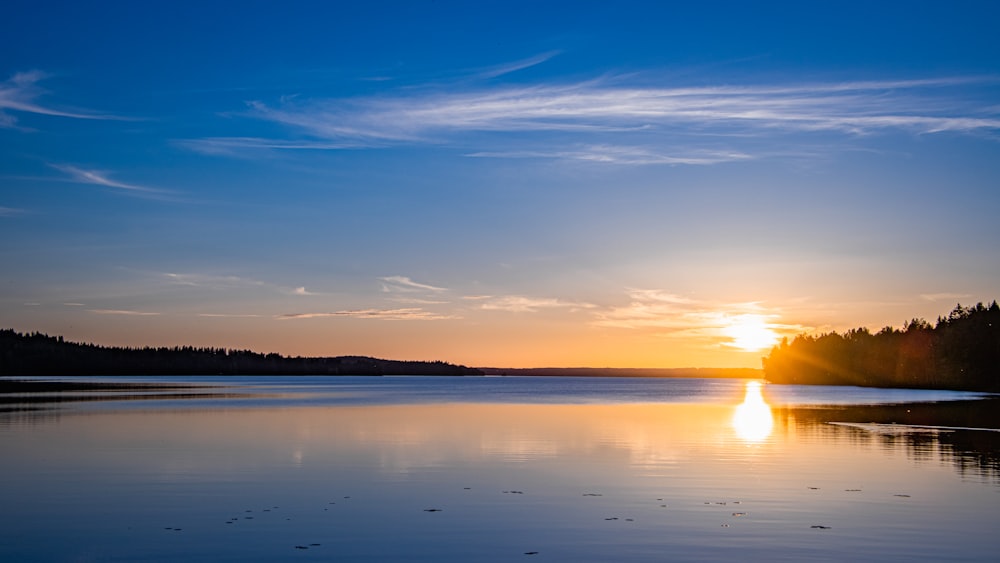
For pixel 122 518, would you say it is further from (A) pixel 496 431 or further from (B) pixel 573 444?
(A) pixel 496 431

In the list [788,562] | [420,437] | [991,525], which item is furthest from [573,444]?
[788,562]

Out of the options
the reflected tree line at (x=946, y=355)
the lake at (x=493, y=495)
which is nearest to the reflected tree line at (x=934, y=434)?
the lake at (x=493, y=495)

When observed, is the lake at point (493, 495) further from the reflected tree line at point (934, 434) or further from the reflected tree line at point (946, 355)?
the reflected tree line at point (946, 355)

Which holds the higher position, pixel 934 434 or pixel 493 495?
pixel 934 434

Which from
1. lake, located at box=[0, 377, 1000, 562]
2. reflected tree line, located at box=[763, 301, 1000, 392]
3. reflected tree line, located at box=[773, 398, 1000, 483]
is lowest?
lake, located at box=[0, 377, 1000, 562]

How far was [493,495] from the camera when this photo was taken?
26.0 metres

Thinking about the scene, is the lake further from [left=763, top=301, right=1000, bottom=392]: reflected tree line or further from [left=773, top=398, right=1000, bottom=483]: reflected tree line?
[left=763, top=301, right=1000, bottom=392]: reflected tree line

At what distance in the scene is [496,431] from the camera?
2025 inches

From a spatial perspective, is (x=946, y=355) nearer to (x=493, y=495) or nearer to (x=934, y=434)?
(x=934, y=434)

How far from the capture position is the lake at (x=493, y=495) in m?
18.7

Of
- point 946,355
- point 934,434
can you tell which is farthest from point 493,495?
point 946,355

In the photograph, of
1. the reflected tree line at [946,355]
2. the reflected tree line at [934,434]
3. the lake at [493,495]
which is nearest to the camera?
the lake at [493,495]

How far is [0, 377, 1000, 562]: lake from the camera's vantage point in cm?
1869

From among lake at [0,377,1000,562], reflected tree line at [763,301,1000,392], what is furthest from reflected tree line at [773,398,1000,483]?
reflected tree line at [763,301,1000,392]
